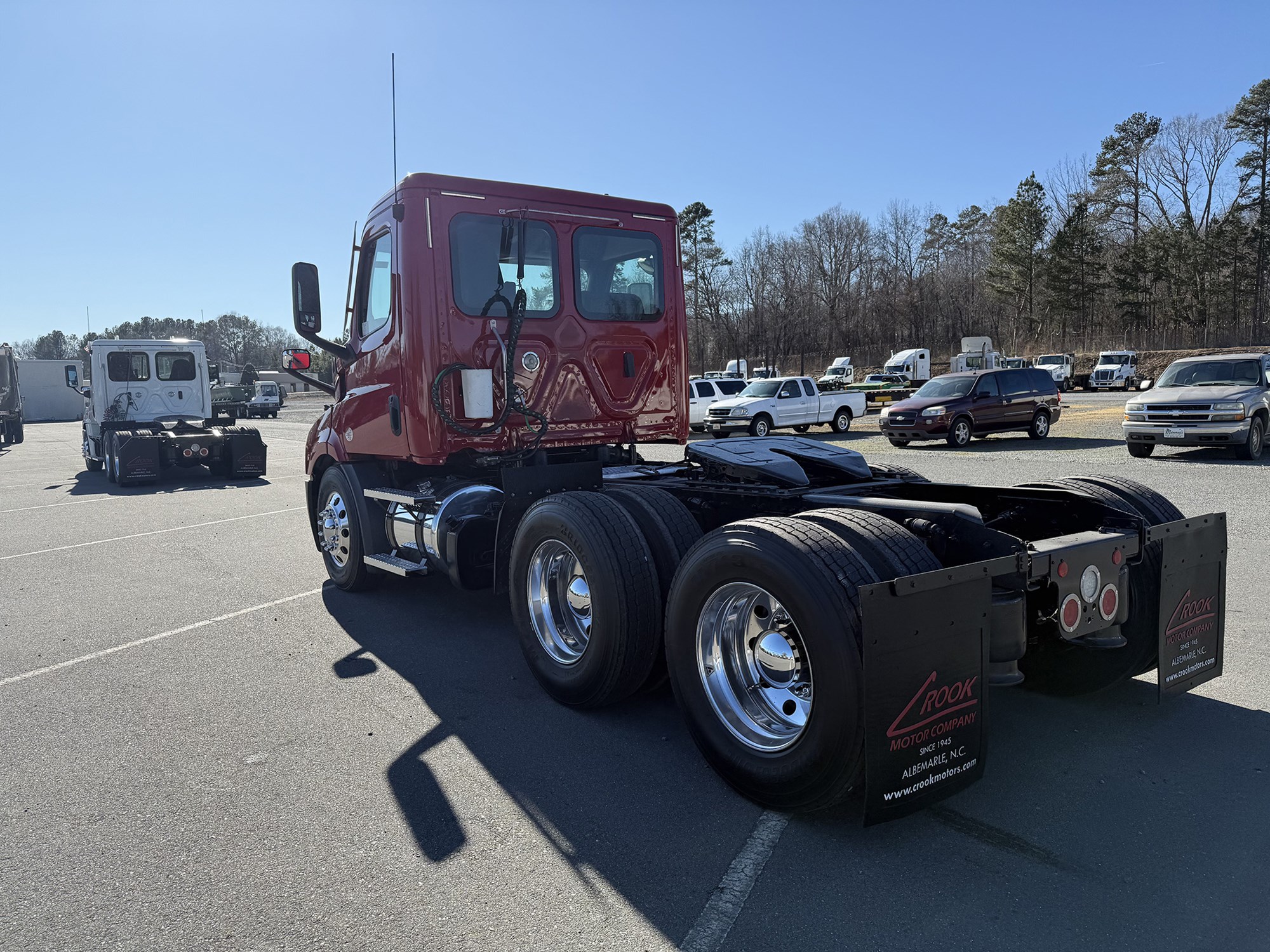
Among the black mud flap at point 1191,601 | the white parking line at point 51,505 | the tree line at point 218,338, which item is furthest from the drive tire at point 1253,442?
the tree line at point 218,338

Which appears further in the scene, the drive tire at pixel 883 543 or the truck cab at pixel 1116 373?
the truck cab at pixel 1116 373

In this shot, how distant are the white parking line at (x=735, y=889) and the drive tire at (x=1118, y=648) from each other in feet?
4.51

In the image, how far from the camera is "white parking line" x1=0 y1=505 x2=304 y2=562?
927 cm

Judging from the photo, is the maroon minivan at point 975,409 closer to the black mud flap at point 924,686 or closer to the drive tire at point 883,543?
the drive tire at point 883,543

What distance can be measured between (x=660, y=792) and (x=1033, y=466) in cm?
1329

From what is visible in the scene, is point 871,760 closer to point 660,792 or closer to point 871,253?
point 660,792

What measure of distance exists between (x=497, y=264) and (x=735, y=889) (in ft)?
14.0

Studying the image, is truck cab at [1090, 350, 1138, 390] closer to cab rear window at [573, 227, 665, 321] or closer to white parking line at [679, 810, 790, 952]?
cab rear window at [573, 227, 665, 321]

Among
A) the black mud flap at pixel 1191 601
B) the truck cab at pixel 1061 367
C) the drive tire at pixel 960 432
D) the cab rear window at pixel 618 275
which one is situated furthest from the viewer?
the truck cab at pixel 1061 367

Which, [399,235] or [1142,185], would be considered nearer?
[399,235]

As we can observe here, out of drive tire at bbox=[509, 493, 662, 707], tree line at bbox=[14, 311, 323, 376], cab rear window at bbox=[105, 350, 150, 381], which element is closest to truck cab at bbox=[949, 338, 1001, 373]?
cab rear window at bbox=[105, 350, 150, 381]

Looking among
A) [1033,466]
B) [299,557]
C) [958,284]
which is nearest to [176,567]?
[299,557]

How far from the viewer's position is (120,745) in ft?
13.3

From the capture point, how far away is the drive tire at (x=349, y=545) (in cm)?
675
